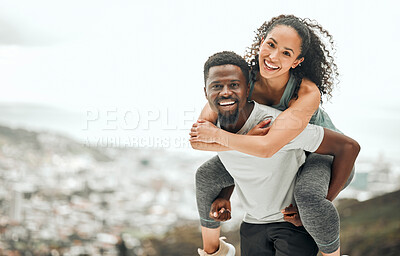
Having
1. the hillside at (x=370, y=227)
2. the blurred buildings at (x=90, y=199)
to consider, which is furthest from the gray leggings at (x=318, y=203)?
the blurred buildings at (x=90, y=199)

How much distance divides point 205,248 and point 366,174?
176cm

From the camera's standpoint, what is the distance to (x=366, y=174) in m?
2.81

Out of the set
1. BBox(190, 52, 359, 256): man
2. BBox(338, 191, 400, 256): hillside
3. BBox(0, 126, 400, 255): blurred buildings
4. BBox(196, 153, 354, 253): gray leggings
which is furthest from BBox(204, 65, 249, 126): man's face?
BBox(0, 126, 400, 255): blurred buildings

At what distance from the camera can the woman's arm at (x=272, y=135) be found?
1.06 m

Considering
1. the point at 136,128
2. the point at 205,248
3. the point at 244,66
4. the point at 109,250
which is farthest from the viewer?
the point at 109,250

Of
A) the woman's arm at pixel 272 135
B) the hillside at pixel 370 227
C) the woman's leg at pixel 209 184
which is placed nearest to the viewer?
the woman's arm at pixel 272 135

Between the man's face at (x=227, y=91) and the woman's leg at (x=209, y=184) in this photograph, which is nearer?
the man's face at (x=227, y=91)

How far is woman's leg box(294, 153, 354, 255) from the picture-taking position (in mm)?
1081

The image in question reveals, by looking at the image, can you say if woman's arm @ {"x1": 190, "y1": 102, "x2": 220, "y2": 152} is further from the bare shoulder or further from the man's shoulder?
the bare shoulder

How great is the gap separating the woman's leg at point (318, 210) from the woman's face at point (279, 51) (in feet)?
0.89

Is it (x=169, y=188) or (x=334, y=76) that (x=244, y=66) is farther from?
(x=169, y=188)

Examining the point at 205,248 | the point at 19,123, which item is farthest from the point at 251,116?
the point at 19,123

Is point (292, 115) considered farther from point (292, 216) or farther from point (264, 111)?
point (292, 216)

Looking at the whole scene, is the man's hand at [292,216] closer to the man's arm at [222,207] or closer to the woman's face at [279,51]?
the man's arm at [222,207]
